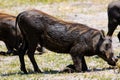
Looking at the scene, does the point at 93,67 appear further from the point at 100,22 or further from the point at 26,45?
the point at 100,22

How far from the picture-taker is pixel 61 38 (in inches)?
506

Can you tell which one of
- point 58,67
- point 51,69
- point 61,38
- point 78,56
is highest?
point 61,38

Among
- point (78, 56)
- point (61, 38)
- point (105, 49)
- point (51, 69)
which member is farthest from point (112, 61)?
point (51, 69)

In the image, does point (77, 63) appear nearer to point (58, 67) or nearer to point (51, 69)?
point (51, 69)

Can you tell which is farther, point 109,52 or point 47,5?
point 47,5

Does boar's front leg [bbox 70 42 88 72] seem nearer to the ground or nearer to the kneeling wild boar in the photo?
the kneeling wild boar

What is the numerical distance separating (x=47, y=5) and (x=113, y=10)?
14553mm

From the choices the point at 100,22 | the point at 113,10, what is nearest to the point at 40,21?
the point at 113,10

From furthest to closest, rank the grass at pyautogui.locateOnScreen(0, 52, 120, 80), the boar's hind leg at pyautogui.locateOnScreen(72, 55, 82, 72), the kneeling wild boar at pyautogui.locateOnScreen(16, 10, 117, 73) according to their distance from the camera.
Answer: the kneeling wild boar at pyautogui.locateOnScreen(16, 10, 117, 73) < the boar's hind leg at pyautogui.locateOnScreen(72, 55, 82, 72) < the grass at pyautogui.locateOnScreen(0, 52, 120, 80)

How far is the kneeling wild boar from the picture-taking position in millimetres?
12703

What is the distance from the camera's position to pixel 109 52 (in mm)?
12773

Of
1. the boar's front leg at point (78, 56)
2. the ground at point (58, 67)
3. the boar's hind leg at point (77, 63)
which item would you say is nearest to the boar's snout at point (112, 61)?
the ground at point (58, 67)

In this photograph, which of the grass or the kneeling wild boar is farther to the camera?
the kneeling wild boar

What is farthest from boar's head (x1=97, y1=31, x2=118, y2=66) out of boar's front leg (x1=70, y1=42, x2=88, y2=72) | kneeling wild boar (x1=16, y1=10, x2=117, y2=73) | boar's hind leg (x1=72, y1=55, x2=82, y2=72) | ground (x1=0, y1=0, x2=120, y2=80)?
boar's hind leg (x1=72, y1=55, x2=82, y2=72)
